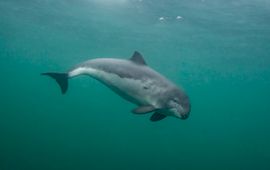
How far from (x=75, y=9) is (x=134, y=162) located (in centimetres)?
1372

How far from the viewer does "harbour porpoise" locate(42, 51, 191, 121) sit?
8.32 m

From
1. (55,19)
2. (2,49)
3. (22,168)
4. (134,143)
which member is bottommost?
(134,143)

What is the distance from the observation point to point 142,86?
8.83 meters

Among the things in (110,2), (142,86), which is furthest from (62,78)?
(110,2)

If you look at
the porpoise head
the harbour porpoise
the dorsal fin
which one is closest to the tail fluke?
the harbour porpoise

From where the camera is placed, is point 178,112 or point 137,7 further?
point 137,7

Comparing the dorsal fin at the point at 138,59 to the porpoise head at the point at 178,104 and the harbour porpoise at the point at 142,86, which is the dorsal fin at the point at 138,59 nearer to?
the harbour porpoise at the point at 142,86

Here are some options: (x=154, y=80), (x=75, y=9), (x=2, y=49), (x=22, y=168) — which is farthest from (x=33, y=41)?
(x=154, y=80)

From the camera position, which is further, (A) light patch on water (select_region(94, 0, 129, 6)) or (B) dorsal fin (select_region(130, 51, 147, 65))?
(A) light patch on water (select_region(94, 0, 129, 6))

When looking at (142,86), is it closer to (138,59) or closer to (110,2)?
(138,59)

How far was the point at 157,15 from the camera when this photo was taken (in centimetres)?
2683

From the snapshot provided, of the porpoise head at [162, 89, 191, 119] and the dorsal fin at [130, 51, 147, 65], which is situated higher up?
the dorsal fin at [130, 51, 147, 65]

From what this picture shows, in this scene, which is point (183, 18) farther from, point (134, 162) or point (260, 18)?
point (134, 162)

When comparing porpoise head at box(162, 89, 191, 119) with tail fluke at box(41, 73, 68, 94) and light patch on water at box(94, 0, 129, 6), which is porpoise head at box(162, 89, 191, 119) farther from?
light patch on water at box(94, 0, 129, 6)
